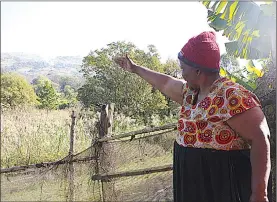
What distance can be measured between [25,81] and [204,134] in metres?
9.27

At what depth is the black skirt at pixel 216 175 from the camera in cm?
152

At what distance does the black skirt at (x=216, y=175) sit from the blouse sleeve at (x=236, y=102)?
0.56ft

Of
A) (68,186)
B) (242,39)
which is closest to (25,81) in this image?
(68,186)

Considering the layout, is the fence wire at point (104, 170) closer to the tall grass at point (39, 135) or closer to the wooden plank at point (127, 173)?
the wooden plank at point (127, 173)

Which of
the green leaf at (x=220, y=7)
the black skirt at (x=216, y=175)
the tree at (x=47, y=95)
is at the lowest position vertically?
the black skirt at (x=216, y=175)

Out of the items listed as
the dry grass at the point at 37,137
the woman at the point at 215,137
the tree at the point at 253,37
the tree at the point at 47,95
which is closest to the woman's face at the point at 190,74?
the woman at the point at 215,137

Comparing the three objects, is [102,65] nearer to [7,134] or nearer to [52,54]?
[52,54]

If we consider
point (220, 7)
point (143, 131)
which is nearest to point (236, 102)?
point (220, 7)

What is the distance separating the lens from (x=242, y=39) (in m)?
2.92

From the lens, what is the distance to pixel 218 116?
1.48 m

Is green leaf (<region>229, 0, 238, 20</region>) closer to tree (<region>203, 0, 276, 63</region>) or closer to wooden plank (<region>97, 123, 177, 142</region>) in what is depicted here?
tree (<region>203, 0, 276, 63</region>)

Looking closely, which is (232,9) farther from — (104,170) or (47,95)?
(47,95)

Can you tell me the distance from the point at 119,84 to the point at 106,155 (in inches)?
252

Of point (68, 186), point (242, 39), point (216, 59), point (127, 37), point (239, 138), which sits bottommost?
point (68, 186)
